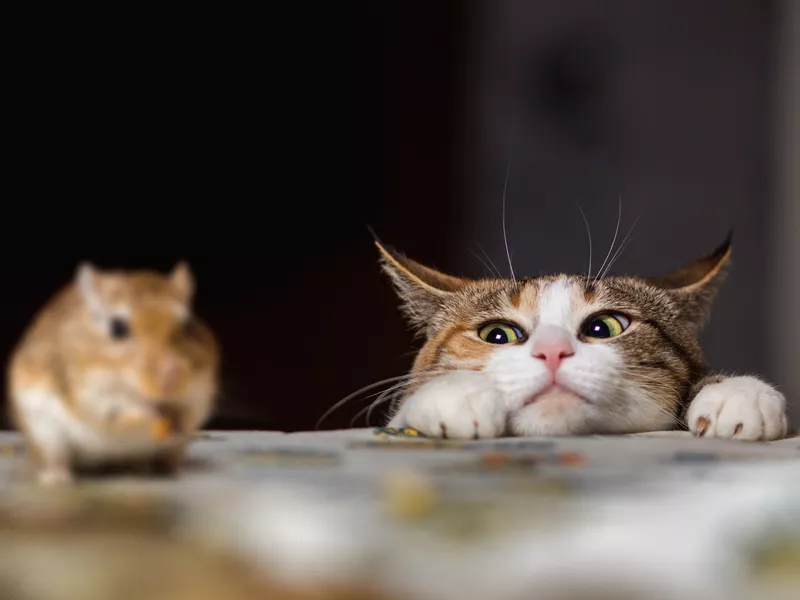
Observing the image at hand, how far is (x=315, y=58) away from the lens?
7.06ft

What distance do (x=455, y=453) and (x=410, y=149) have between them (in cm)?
163

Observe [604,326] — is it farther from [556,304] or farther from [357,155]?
[357,155]

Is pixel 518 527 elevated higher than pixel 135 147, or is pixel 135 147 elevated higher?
pixel 135 147

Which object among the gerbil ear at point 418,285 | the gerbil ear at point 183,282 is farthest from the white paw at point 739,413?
the gerbil ear at point 183,282

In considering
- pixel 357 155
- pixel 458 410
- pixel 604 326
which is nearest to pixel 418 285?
pixel 604 326

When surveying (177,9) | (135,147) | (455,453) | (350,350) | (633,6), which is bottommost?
(455,453)

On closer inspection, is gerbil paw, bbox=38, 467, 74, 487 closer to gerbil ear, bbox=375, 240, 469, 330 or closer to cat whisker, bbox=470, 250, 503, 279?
gerbil ear, bbox=375, 240, 469, 330

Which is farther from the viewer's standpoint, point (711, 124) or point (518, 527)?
point (711, 124)

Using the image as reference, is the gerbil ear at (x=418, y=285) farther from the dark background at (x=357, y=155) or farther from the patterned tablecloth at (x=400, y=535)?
the patterned tablecloth at (x=400, y=535)

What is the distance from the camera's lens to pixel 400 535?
2.10ft

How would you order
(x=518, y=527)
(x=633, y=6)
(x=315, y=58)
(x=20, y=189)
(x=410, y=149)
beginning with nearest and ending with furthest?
1. (x=518, y=527)
2. (x=20, y=189)
3. (x=315, y=58)
4. (x=410, y=149)
5. (x=633, y=6)

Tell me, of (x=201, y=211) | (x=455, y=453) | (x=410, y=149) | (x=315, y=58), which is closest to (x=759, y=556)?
(x=455, y=453)

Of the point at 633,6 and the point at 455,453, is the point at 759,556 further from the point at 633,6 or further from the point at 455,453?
the point at 633,6

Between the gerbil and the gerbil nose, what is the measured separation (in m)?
0.64
